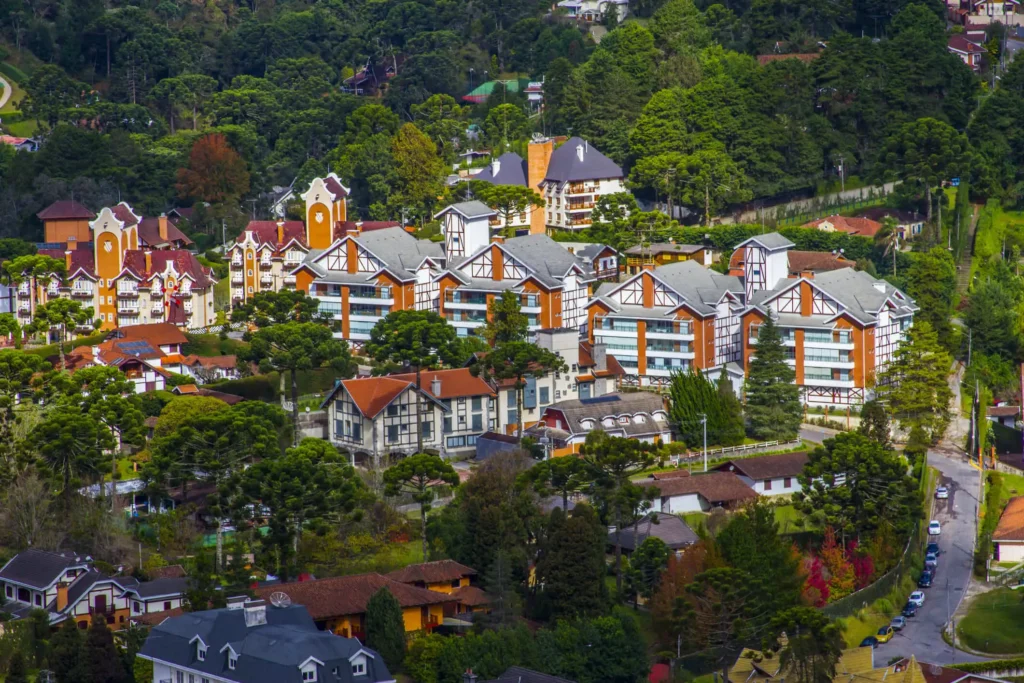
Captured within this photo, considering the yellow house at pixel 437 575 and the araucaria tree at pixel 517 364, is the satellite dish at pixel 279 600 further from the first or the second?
the araucaria tree at pixel 517 364

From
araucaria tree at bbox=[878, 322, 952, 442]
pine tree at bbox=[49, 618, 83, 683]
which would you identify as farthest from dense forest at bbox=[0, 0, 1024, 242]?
pine tree at bbox=[49, 618, 83, 683]

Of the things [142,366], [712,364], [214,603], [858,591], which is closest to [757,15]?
[712,364]

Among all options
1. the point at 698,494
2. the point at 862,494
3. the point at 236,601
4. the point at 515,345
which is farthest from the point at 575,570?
the point at 515,345

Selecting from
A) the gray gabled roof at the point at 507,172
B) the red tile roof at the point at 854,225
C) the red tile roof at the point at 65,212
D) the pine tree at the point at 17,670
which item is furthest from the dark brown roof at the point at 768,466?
the red tile roof at the point at 65,212

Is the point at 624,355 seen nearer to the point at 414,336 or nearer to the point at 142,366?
the point at 414,336

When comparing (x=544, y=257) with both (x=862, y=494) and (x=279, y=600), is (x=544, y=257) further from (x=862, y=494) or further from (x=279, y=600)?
(x=279, y=600)

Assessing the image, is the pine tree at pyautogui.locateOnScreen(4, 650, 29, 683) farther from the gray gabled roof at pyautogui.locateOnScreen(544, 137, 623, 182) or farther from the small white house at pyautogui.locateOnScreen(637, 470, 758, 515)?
the gray gabled roof at pyautogui.locateOnScreen(544, 137, 623, 182)
